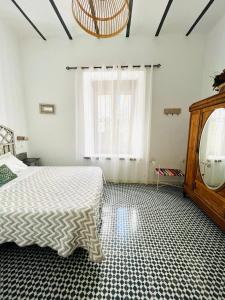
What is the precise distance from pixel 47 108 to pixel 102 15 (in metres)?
2.36

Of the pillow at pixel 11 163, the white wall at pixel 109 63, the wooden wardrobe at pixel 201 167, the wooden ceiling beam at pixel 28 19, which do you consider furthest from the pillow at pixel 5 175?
the wooden wardrobe at pixel 201 167

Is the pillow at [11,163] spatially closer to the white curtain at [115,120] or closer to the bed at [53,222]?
the bed at [53,222]

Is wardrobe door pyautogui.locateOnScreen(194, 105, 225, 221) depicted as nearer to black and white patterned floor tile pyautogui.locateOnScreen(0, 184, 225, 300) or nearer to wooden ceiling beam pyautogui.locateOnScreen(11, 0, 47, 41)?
black and white patterned floor tile pyautogui.locateOnScreen(0, 184, 225, 300)

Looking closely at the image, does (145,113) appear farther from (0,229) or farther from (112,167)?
(0,229)

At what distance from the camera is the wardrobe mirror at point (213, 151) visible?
203cm

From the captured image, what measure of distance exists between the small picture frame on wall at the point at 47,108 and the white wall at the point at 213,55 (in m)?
3.01

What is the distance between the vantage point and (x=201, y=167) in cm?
241

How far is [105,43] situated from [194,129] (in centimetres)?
231

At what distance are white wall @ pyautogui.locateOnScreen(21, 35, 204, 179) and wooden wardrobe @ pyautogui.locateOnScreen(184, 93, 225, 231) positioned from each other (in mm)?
675

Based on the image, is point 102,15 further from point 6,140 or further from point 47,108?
point 6,140

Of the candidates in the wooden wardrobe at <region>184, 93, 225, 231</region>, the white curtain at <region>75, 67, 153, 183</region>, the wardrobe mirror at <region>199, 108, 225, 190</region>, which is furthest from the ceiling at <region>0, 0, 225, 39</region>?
the wardrobe mirror at <region>199, 108, 225, 190</region>

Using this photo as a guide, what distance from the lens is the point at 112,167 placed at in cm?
343

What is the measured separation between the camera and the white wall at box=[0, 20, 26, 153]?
9.14 ft

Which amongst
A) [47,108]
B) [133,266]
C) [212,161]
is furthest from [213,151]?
[47,108]
